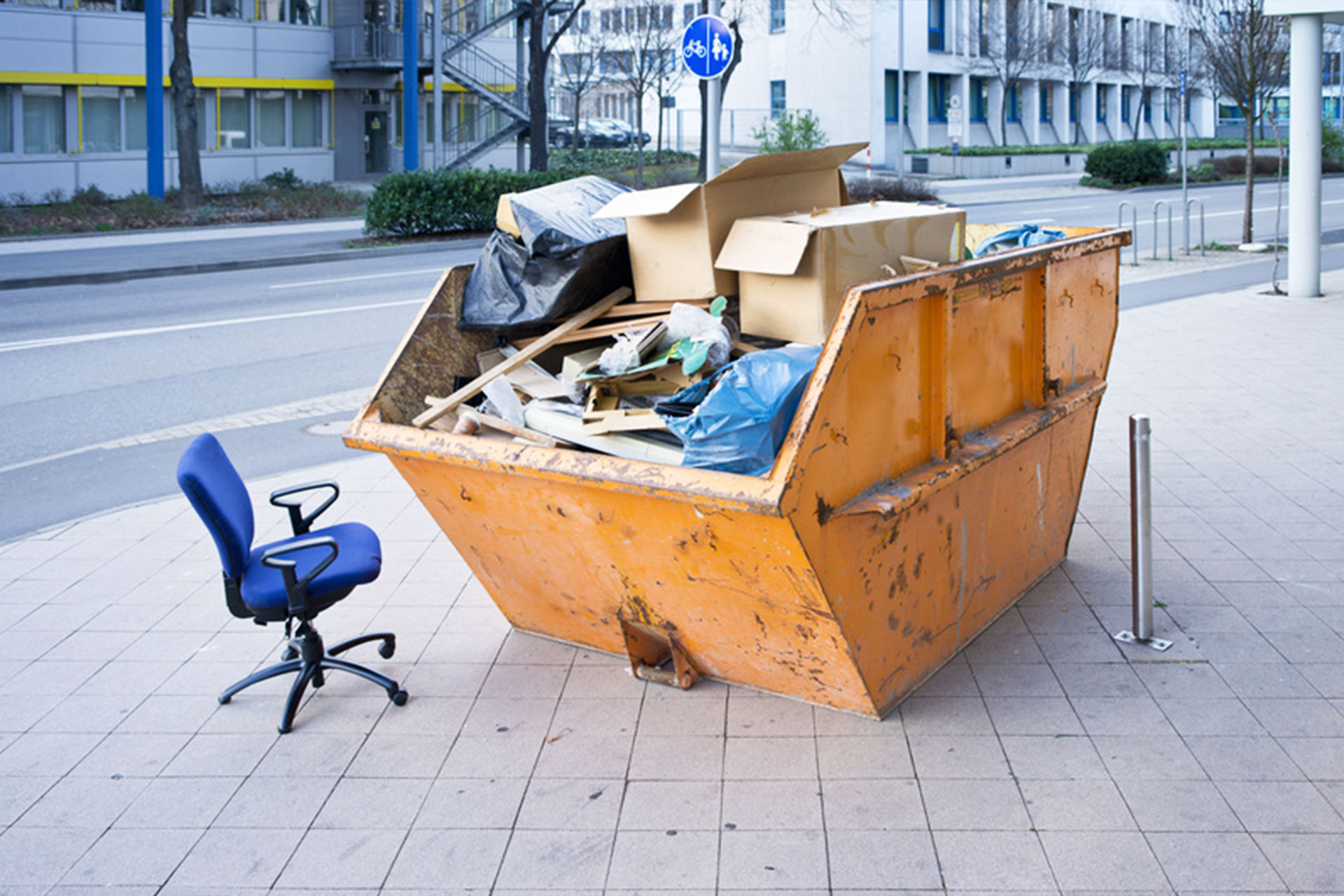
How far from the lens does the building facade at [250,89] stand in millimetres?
30672

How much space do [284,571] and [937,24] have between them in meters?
54.2

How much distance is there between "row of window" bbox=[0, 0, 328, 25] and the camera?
3092 centimetres

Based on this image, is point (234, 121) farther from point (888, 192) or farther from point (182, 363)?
point (182, 363)

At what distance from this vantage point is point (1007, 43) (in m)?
52.3

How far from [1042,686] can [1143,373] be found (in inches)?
269

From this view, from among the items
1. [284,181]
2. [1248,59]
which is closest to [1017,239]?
[1248,59]

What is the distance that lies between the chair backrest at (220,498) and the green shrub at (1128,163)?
36910 mm

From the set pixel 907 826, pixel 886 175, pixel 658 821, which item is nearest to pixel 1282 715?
pixel 907 826

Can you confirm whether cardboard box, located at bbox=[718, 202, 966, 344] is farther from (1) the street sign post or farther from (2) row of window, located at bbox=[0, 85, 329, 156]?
(2) row of window, located at bbox=[0, 85, 329, 156]

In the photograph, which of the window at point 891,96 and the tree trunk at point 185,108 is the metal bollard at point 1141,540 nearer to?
the tree trunk at point 185,108

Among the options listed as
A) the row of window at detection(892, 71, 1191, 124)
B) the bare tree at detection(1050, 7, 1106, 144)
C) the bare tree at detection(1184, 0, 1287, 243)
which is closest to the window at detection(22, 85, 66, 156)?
the bare tree at detection(1184, 0, 1287, 243)

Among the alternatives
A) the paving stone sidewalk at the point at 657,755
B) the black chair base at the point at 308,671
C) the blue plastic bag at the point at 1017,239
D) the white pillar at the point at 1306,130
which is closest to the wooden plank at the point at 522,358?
the black chair base at the point at 308,671

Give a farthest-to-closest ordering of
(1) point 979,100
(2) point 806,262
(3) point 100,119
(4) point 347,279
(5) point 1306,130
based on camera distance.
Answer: (1) point 979,100
(3) point 100,119
(4) point 347,279
(5) point 1306,130
(2) point 806,262

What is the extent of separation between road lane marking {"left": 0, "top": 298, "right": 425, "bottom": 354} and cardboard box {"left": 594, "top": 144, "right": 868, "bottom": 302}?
9.81m
